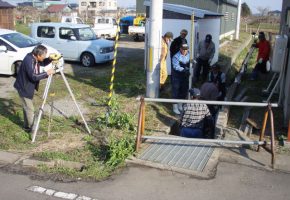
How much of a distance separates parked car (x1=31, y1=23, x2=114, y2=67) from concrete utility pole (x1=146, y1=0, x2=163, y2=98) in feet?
20.9

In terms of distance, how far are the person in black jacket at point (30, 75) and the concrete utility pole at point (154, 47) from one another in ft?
10.4

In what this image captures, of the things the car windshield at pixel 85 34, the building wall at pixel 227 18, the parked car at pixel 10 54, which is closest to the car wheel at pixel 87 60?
the car windshield at pixel 85 34

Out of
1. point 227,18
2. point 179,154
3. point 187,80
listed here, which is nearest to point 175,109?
point 187,80

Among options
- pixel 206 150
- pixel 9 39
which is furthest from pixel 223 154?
pixel 9 39

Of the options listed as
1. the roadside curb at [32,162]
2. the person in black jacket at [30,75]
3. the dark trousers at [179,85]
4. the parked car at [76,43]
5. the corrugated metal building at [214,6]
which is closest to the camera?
the roadside curb at [32,162]

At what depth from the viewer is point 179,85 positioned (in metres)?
9.12

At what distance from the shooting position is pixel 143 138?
6500 millimetres

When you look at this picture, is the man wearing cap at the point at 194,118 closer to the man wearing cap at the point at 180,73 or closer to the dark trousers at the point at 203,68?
the man wearing cap at the point at 180,73

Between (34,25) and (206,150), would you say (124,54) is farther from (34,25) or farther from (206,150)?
(206,150)

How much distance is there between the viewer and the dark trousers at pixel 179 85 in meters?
9.04

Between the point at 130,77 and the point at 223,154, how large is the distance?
24.1 ft

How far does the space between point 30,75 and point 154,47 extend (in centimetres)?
368

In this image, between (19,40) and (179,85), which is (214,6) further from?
(179,85)

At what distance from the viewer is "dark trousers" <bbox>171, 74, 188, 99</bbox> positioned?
9.04 m
